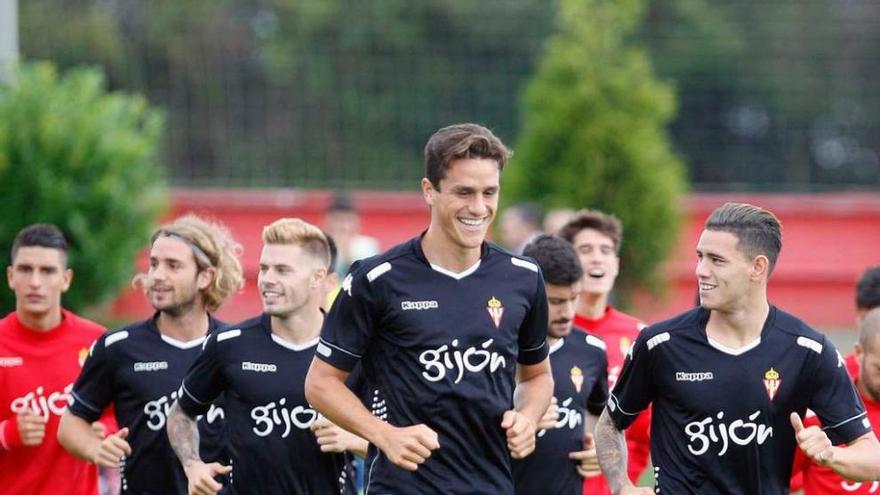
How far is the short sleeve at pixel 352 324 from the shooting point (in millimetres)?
5781

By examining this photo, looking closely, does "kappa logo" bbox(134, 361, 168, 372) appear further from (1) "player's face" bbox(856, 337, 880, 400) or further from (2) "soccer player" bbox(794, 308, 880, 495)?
(1) "player's face" bbox(856, 337, 880, 400)

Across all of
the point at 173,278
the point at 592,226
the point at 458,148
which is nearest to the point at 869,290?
the point at 592,226

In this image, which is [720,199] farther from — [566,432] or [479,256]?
[479,256]

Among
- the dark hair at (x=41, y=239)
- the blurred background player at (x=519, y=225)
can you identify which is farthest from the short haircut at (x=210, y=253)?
the blurred background player at (x=519, y=225)

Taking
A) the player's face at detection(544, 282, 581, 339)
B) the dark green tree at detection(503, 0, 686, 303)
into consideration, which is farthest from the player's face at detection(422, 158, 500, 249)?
the dark green tree at detection(503, 0, 686, 303)

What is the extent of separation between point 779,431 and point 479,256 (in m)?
1.36

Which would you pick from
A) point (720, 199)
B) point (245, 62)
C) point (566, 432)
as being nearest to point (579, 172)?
point (720, 199)

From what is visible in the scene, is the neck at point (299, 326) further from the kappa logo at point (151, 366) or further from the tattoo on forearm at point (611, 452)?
the tattoo on forearm at point (611, 452)

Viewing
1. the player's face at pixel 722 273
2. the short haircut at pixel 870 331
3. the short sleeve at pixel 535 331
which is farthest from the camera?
the short haircut at pixel 870 331

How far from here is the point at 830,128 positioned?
19641 millimetres

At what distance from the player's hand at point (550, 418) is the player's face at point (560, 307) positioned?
358 millimetres

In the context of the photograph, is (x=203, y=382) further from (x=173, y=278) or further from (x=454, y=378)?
(x=454, y=378)

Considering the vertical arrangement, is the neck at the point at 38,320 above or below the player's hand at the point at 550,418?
above

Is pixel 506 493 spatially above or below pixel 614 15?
below
